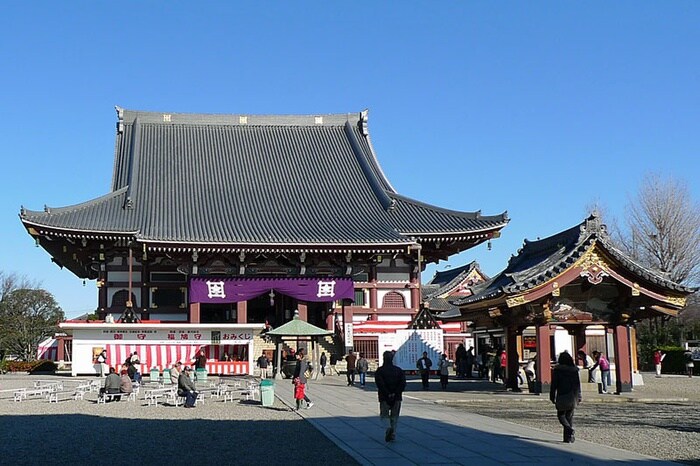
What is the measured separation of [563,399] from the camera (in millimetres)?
12844

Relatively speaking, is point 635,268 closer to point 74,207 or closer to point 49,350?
point 74,207

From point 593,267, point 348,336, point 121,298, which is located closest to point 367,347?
point 348,336

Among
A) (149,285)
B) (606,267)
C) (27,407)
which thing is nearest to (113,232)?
(149,285)

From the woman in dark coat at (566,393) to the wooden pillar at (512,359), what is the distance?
10.9 metres

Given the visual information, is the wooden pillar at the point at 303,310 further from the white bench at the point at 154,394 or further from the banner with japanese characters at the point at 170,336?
the white bench at the point at 154,394

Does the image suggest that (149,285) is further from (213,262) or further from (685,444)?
(685,444)

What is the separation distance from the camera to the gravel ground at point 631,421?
13.1m

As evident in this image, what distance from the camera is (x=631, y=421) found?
17.0 meters

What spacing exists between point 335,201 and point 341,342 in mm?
8165

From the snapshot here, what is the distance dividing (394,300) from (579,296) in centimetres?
1626

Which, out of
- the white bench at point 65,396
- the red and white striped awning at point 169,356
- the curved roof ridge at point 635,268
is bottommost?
the white bench at point 65,396

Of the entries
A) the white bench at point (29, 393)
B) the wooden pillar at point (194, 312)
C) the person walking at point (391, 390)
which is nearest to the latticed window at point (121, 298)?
the wooden pillar at point (194, 312)

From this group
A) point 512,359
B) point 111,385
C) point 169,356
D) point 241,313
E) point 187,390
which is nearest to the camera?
point 187,390

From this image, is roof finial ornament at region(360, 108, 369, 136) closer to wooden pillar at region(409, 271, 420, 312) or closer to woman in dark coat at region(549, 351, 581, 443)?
wooden pillar at region(409, 271, 420, 312)
